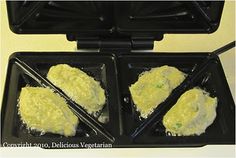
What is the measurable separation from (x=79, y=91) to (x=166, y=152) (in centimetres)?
25

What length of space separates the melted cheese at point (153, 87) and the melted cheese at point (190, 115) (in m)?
0.04

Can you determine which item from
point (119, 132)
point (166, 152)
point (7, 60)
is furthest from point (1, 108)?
point (166, 152)

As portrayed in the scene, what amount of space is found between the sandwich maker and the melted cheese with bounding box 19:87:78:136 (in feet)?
0.06

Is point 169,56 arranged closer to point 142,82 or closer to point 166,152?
point 142,82

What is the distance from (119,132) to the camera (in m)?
1.00

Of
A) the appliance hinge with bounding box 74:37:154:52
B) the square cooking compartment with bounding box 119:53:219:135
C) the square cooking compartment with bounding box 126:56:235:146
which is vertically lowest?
the square cooking compartment with bounding box 126:56:235:146

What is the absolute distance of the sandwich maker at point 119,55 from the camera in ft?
3.43

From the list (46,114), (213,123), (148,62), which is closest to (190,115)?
(213,123)

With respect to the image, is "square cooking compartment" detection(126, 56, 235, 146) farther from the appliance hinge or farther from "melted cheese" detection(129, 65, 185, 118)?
the appliance hinge

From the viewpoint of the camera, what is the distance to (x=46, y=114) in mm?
1014

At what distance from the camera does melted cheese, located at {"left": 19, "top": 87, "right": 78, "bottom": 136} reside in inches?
39.6

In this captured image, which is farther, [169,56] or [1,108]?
[169,56]

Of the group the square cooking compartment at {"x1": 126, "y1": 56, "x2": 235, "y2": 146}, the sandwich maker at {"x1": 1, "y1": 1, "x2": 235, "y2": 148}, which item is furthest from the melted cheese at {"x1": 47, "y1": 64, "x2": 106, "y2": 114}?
the square cooking compartment at {"x1": 126, "y1": 56, "x2": 235, "y2": 146}

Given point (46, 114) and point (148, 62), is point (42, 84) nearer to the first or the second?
point (46, 114)
